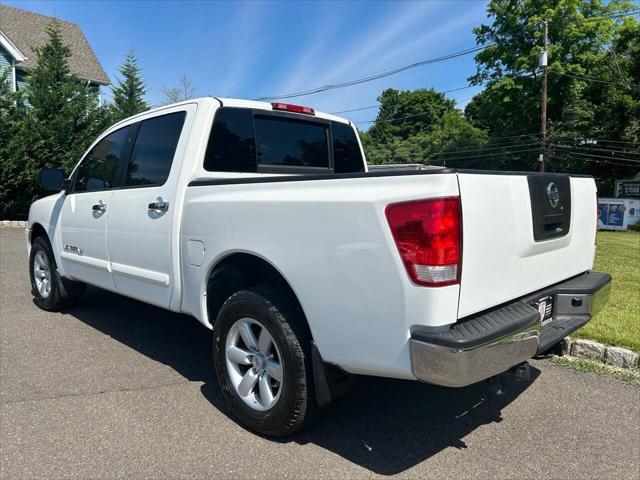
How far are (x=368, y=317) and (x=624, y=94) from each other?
33.5 metres

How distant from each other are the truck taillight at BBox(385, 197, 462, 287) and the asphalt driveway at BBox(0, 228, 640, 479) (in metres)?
1.17

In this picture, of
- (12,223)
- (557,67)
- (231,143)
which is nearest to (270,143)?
(231,143)

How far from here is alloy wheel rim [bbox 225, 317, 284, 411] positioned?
9.34ft

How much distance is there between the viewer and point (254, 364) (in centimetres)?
295

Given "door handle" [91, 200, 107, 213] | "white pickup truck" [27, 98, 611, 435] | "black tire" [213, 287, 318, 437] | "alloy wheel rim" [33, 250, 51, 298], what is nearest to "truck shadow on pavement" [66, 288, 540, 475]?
"black tire" [213, 287, 318, 437]

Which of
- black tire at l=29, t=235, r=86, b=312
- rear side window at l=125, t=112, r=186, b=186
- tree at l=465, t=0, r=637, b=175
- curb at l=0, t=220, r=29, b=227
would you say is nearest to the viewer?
rear side window at l=125, t=112, r=186, b=186

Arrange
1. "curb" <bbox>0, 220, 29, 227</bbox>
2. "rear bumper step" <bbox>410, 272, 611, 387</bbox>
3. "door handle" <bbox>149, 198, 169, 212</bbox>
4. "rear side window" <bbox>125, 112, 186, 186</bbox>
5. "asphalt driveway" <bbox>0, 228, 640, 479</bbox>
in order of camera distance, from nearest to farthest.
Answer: "rear bumper step" <bbox>410, 272, 611, 387</bbox> < "asphalt driveway" <bbox>0, 228, 640, 479</bbox> < "door handle" <bbox>149, 198, 169, 212</bbox> < "rear side window" <bbox>125, 112, 186, 186</bbox> < "curb" <bbox>0, 220, 29, 227</bbox>

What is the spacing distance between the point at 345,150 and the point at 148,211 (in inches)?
75.3

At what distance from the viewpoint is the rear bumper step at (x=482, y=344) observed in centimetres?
210

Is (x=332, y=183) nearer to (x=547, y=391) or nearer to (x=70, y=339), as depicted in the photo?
(x=547, y=391)

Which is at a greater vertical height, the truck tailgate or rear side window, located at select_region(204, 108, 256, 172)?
rear side window, located at select_region(204, 108, 256, 172)

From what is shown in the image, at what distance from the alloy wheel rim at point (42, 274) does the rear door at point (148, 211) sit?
5.94ft

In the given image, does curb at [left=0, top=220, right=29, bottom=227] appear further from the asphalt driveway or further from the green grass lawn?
the green grass lawn

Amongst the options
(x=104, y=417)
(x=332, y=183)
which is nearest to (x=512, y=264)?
(x=332, y=183)
